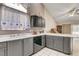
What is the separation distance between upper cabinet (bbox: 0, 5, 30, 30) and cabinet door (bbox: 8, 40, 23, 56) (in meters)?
→ 0.39

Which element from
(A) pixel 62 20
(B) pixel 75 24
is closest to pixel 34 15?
(A) pixel 62 20

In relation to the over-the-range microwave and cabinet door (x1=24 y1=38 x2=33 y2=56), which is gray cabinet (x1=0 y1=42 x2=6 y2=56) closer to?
cabinet door (x1=24 y1=38 x2=33 y2=56)

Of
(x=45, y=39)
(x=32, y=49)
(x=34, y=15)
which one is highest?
(x=34, y=15)

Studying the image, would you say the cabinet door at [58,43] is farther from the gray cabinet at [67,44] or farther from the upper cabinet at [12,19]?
the upper cabinet at [12,19]

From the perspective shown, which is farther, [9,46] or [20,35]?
[20,35]

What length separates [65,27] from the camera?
250cm

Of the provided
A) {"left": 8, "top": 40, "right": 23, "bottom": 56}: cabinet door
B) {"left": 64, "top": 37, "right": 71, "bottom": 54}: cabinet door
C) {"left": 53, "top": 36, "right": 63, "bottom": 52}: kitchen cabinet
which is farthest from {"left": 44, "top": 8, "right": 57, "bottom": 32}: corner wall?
{"left": 8, "top": 40, "right": 23, "bottom": 56}: cabinet door

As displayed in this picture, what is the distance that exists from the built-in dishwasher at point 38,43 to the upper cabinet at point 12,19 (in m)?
0.55

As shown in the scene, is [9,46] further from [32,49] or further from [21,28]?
[32,49]

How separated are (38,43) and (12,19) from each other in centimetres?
109

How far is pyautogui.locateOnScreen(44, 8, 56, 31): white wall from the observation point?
8.63ft

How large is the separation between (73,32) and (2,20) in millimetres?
1664

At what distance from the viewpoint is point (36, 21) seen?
2908 millimetres

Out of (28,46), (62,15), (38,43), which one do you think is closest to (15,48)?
(28,46)
